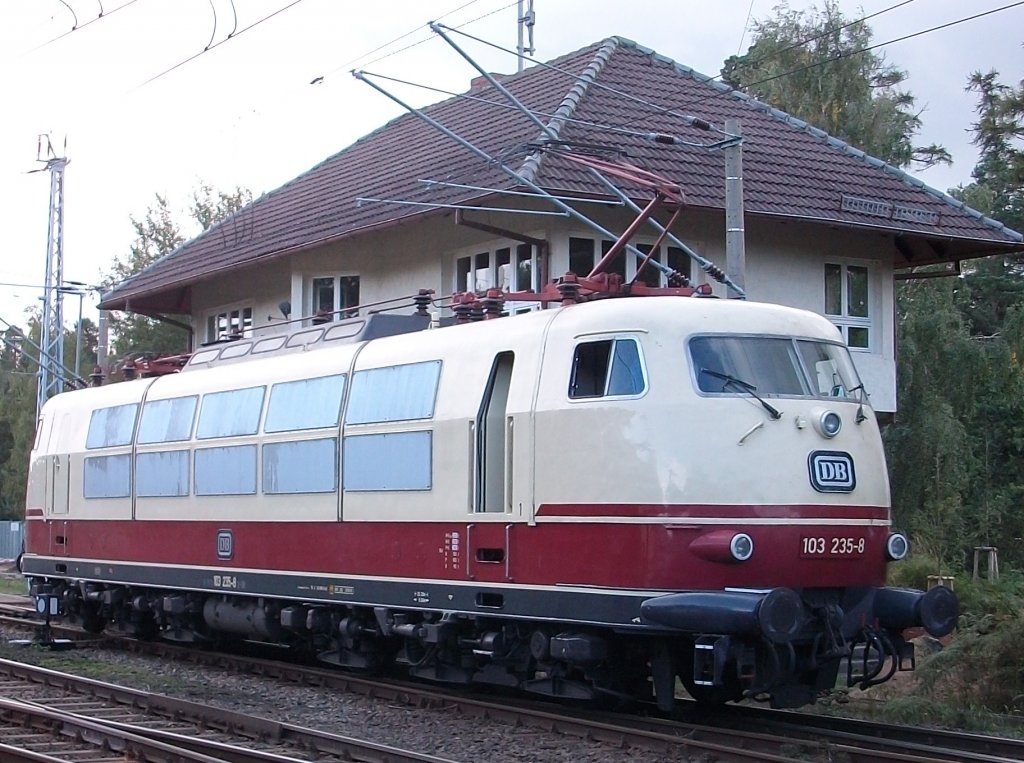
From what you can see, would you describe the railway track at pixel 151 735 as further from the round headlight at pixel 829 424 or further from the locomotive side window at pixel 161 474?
the round headlight at pixel 829 424

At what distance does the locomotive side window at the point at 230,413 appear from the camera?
611 inches

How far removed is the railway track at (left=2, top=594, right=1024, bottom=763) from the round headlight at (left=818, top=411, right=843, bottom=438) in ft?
7.49

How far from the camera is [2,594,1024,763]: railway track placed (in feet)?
33.7

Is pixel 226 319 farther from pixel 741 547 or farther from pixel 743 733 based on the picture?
pixel 741 547

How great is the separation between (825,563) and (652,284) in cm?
1156

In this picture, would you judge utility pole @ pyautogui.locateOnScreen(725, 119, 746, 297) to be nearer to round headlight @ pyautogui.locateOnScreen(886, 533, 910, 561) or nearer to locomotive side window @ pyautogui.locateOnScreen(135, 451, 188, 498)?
round headlight @ pyautogui.locateOnScreen(886, 533, 910, 561)

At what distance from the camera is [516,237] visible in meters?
20.7

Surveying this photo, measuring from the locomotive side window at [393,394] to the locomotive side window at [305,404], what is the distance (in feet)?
0.95

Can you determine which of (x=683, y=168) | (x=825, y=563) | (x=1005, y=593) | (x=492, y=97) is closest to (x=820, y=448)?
(x=825, y=563)

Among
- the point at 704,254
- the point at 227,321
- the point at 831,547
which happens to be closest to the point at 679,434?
the point at 831,547

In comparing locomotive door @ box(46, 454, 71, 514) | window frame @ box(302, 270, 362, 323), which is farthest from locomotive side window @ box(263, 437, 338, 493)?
window frame @ box(302, 270, 362, 323)

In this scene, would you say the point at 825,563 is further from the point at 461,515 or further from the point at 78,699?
the point at 78,699

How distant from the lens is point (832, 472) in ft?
36.5

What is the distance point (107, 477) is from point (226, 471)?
3.25m
